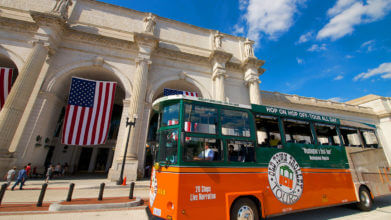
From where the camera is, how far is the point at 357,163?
6750mm

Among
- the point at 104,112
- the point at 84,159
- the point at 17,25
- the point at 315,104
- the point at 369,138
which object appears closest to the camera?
the point at 369,138

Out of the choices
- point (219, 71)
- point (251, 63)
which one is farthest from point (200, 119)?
point (251, 63)

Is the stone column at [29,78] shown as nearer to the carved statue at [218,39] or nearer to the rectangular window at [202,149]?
the rectangular window at [202,149]

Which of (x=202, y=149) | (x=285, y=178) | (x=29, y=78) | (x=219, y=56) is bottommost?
(x=285, y=178)

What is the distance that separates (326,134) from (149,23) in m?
18.6

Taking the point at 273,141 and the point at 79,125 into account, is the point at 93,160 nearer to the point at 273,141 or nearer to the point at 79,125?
the point at 79,125

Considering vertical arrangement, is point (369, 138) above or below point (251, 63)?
below

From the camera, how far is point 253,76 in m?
19.6

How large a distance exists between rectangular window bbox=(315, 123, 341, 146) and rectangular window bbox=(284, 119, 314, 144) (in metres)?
0.51

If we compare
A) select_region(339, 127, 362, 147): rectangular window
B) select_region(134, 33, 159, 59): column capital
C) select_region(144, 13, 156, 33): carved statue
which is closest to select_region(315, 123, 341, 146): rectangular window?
select_region(339, 127, 362, 147): rectangular window

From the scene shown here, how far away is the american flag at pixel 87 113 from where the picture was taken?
1295cm

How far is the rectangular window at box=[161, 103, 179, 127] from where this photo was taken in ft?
15.0

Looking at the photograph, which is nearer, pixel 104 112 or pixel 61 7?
pixel 104 112

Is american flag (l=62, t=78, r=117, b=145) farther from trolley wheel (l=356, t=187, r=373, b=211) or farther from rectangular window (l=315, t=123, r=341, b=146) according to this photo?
trolley wheel (l=356, t=187, r=373, b=211)
